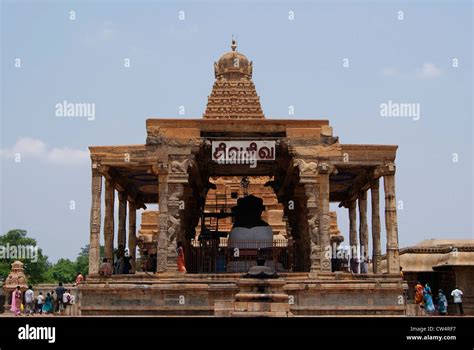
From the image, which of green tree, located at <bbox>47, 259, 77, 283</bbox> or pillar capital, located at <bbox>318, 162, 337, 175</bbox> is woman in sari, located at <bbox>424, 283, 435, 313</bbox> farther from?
green tree, located at <bbox>47, 259, 77, 283</bbox>

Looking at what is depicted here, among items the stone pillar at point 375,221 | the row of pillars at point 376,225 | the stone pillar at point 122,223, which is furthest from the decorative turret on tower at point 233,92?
the stone pillar at point 375,221

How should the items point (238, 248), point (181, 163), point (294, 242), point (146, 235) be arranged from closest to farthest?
point (181, 163), point (238, 248), point (294, 242), point (146, 235)

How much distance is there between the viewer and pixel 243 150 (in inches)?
991

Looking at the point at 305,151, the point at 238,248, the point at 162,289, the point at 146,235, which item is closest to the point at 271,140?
the point at 305,151

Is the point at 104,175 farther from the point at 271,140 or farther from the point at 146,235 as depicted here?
the point at 146,235

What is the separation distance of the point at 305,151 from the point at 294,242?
24.1 ft

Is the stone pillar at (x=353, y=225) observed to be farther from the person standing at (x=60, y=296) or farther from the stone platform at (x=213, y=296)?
the person standing at (x=60, y=296)

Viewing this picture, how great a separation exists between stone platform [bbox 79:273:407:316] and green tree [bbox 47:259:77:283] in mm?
52761

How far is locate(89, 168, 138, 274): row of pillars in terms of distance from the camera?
988 inches

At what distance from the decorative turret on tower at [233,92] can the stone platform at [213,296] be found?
24.1 metres

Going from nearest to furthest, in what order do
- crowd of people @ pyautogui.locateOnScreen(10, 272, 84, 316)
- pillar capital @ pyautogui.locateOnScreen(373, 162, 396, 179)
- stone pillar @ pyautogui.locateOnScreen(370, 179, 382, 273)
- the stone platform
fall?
the stone platform
pillar capital @ pyautogui.locateOnScreen(373, 162, 396, 179)
crowd of people @ pyautogui.locateOnScreen(10, 272, 84, 316)
stone pillar @ pyautogui.locateOnScreen(370, 179, 382, 273)

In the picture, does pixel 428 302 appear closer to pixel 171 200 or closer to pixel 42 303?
pixel 171 200

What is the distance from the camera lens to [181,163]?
24891 millimetres

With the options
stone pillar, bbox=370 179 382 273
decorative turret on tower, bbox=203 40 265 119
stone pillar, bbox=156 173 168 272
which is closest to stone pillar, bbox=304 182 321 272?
stone pillar, bbox=370 179 382 273
